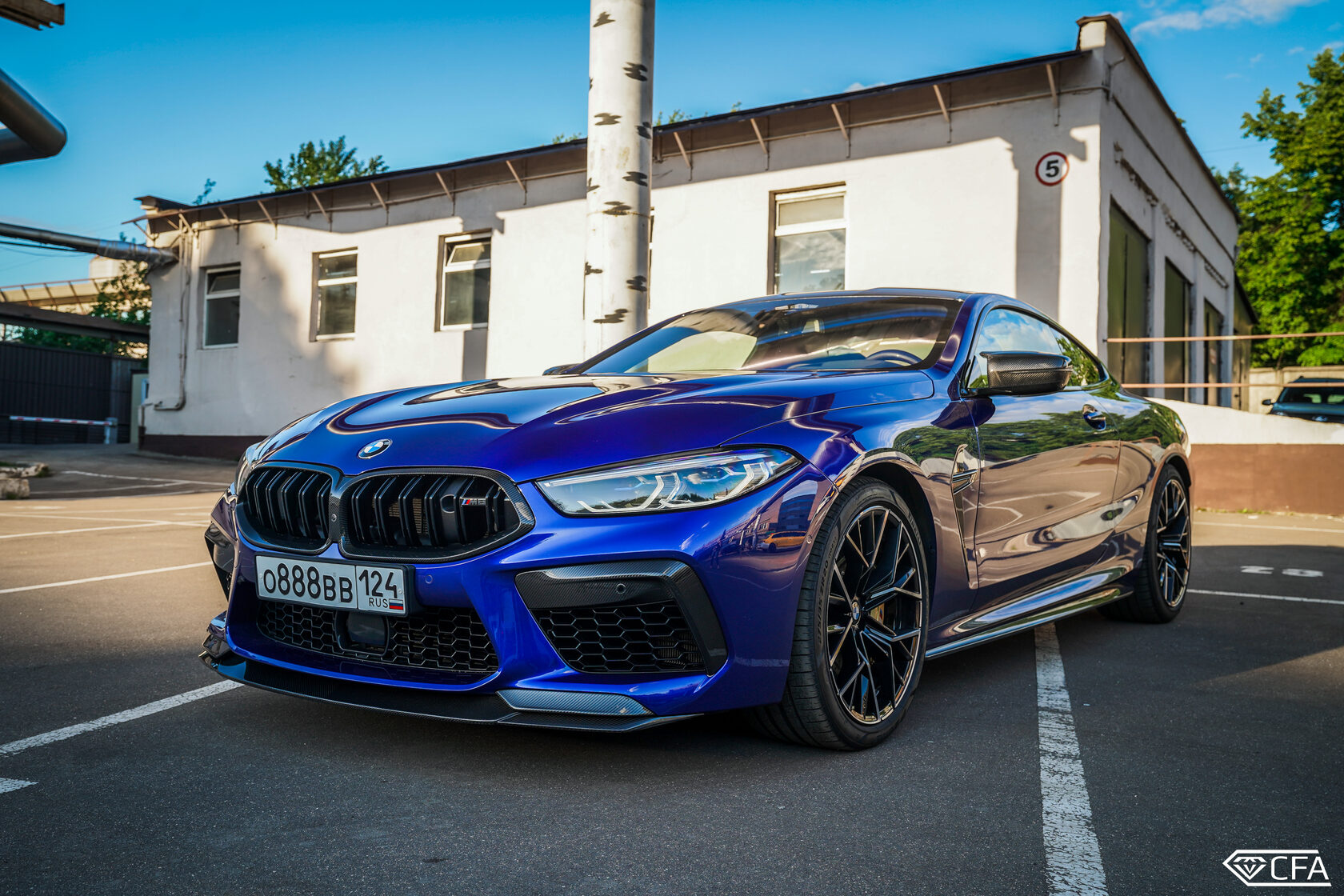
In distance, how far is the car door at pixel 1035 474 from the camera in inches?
132

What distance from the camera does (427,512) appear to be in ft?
8.06

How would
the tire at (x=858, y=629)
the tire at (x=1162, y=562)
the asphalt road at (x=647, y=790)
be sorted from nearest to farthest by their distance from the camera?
the asphalt road at (x=647, y=790)
the tire at (x=858, y=629)
the tire at (x=1162, y=562)

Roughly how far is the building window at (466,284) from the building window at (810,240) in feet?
15.0

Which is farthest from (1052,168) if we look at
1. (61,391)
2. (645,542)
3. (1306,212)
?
(61,391)

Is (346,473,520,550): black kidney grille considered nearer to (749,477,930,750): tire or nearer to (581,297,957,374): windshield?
(749,477,930,750): tire

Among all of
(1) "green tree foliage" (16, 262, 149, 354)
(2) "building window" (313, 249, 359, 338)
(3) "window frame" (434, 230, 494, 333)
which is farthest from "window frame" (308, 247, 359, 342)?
(1) "green tree foliage" (16, 262, 149, 354)

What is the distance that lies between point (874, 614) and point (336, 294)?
15.8 meters

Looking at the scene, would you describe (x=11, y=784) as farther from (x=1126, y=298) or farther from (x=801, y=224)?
(x=1126, y=298)

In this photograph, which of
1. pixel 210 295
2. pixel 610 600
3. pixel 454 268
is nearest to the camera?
pixel 610 600

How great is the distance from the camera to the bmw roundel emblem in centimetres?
263

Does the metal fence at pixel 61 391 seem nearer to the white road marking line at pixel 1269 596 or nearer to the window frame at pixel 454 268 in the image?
the window frame at pixel 454 268

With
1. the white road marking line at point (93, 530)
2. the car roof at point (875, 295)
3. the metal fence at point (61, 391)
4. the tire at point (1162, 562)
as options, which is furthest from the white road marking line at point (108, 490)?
the metal fence at point (61, 391)

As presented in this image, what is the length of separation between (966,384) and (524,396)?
144 centimetres

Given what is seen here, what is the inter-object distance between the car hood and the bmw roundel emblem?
0.02 metres
